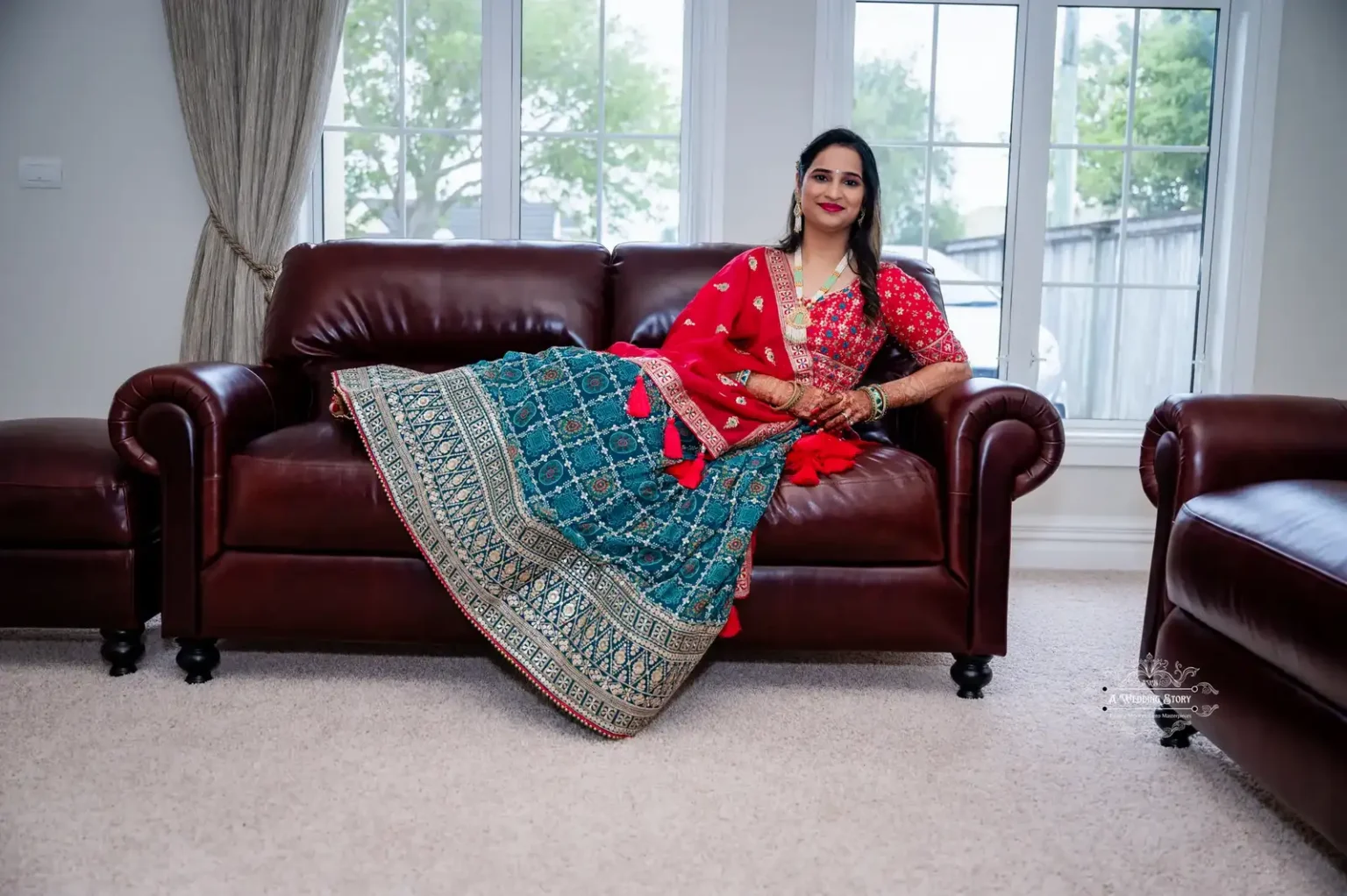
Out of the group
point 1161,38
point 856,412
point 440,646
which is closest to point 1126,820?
point 856,412

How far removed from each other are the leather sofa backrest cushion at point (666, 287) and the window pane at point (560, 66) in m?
0.89

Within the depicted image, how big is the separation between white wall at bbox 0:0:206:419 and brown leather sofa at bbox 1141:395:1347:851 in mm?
2989

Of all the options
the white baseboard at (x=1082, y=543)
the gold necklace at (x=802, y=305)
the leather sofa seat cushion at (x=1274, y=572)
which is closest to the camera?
the leather sofa seat cushion at (x=1274, y=572)

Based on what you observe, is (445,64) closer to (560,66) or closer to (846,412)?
(560,66)

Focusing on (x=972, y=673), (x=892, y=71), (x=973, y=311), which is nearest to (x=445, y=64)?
(x=892, y=71)

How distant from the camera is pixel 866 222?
254 centimetres

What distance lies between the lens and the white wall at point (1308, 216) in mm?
3412

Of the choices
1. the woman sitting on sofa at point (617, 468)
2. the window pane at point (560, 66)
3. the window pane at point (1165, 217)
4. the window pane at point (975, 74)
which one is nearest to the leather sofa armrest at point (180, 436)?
the woman sitting on sofa at point (617, 468)

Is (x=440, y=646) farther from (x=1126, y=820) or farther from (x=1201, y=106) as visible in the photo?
(x=1201, y=106)

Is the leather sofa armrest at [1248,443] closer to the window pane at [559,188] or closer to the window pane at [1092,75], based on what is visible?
the window pane at [1092,75]

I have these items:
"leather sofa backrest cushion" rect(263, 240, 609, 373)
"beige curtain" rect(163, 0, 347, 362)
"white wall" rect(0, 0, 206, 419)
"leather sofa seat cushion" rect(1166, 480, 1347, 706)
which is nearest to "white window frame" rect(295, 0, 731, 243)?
"beige curtain" rect(163, 0, 347, 362)

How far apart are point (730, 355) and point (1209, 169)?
85.1 inches

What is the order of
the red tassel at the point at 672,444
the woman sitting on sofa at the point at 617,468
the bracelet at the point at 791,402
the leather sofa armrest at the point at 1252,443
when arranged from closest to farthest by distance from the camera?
the leather sofa armrest at the point at 1252,443 → the woman sitting on sofa at the point at 617,468 → the red tassel at the point at 672,444 → the bracelet at the point at 791,402

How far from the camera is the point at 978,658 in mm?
2232
